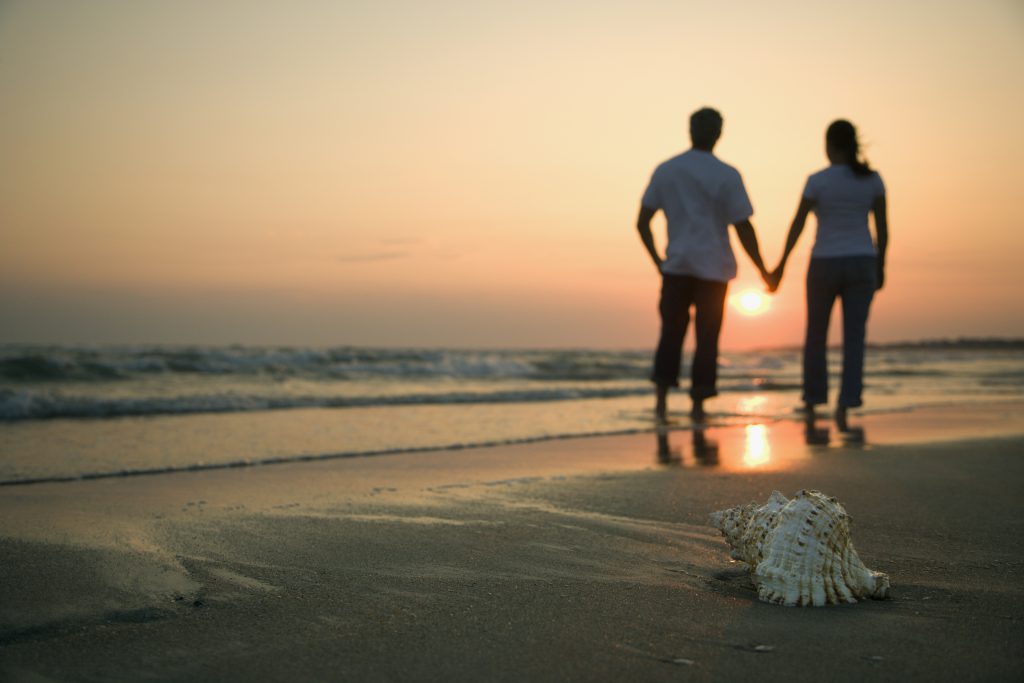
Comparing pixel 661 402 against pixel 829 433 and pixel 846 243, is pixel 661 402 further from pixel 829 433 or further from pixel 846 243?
pixel 846 243

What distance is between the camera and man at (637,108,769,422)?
22.8 ft

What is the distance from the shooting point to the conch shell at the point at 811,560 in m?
1.99

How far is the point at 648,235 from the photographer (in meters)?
7.25

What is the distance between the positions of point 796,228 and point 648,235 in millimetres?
1158

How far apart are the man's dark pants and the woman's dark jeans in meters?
0.74

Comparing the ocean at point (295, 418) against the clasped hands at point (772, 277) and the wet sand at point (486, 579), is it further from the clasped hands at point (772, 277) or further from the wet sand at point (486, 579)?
the clasped hands at point (772, 277)

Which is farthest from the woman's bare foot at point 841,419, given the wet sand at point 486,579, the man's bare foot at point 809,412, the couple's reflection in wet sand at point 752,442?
the wet sand at point 486,579

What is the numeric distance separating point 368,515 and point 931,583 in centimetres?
183

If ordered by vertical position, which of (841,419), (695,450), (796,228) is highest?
(796,228)

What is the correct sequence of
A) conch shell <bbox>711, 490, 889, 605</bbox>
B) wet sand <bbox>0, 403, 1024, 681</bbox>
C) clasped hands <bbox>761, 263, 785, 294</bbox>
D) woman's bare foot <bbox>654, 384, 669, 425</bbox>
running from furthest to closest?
1. woman's bare foot <bbox>654, 384, 669, 425</bbox>
2. clasped hands <bbox>761, 263, 785, 294</bbox>
3. conch shell <bbox>711, 490, 889, 605</bbox>
4. wet sand <bbox>0, 403, 1024, 681</bbox>

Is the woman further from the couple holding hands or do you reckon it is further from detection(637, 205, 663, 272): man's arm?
detection(637, 205, 663, 272): man's arm

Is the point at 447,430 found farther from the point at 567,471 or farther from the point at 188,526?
the point at 188,526

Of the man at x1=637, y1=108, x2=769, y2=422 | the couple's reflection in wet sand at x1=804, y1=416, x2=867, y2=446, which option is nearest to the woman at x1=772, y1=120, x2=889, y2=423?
the couple's reflection in wet sand at x1=804, y1=416, x2=867, y2=446

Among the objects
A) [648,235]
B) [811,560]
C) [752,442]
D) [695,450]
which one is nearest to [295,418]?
[648,235]
